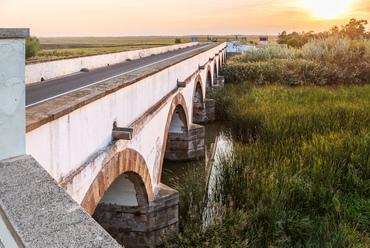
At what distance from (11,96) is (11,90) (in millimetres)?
43

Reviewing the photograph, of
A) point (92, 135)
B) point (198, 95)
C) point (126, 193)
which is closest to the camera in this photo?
point (92, 135)

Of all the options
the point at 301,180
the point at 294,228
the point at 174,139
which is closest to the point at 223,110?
the point at 174,139

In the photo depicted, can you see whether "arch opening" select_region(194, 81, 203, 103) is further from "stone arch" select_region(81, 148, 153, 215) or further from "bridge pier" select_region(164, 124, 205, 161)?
"stone arch" select_region(81, 148, 153, 215)

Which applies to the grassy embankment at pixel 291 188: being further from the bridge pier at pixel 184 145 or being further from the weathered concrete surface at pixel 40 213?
the weathered concrete surface at pixel 40 213

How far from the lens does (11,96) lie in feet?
9.63

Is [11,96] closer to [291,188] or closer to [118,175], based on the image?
[118,175]

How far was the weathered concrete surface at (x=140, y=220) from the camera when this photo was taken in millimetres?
8344

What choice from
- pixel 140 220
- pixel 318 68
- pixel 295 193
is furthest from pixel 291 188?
pixel 318 68

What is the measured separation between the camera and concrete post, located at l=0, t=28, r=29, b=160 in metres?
2.90

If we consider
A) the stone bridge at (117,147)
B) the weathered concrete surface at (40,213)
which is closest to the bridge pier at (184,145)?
the stone bridge at (117,147)

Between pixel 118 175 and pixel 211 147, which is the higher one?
pixel 118 175

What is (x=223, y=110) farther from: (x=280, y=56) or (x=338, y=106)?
(x=280, y=56)

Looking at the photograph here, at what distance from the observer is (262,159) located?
1037cm

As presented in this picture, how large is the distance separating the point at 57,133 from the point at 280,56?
32.0m
